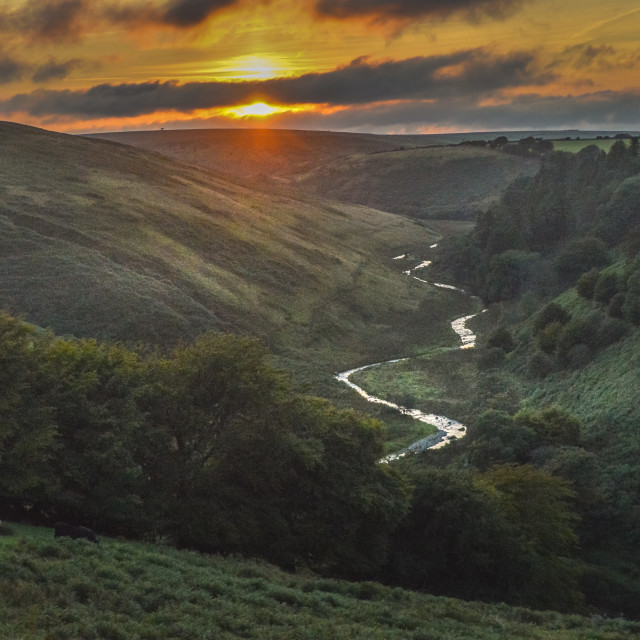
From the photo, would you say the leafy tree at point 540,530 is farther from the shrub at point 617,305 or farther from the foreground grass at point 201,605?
the shrub at point 617,305

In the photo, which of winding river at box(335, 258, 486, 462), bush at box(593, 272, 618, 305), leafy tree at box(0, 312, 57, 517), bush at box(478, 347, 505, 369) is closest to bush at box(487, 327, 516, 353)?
bush at box(478, 347, 505, 369)

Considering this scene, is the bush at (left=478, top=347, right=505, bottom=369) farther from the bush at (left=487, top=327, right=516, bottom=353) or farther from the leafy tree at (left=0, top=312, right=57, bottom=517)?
the leafy tree at (left=0, top=312, right=57, bottom=517)

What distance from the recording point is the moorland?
78.8 ft

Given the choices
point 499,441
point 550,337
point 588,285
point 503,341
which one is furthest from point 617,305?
point 499,441

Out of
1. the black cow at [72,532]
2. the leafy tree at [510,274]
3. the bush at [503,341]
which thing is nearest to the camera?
the black cow at [72,532]

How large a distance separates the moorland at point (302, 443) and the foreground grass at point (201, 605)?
94mm

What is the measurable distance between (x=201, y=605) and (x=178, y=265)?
69.5m

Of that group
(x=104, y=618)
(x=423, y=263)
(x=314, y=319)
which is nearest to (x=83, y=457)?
(x=104, y=618)

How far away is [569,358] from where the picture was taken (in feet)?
203

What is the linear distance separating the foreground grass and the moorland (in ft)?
0.31

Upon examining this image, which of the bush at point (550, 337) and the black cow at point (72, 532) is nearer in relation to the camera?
the black cow at point (72, 532)

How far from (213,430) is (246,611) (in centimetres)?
1297

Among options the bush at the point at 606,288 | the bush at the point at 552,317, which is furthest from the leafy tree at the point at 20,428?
the bush at the point at 606,288

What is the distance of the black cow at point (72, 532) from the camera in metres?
22.6
